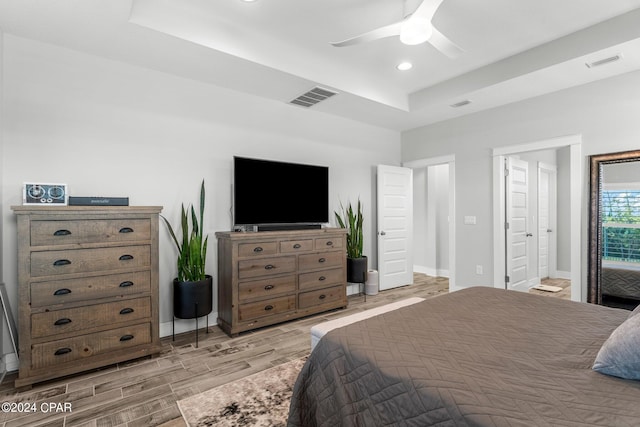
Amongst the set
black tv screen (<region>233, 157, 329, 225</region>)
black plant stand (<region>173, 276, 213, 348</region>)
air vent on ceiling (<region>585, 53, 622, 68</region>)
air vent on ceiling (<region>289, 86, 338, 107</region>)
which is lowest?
black plant stand (<region>173, 276, 213, 348</region>)

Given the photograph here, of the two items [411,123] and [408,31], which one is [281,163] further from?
[411,123]

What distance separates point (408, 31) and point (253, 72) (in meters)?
1.58

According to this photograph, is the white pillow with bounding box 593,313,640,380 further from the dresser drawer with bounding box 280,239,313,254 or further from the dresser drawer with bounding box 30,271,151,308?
the dresser drawer with bounding box 30,271,151,308

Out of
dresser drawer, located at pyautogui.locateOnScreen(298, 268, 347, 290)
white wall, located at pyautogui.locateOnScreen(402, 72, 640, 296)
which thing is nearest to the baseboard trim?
white wall, located at pyautogui.locateOnScreen(402, 72, 640, 296)

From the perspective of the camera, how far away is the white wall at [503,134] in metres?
3.22

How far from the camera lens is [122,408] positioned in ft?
6.51

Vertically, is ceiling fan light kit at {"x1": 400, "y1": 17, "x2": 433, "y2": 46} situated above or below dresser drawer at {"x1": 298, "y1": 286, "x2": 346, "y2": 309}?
→ above

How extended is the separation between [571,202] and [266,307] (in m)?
3.55

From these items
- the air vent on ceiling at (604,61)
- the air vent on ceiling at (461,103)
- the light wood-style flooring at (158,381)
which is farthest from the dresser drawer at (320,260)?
the air vent on ceiling at (604,61)

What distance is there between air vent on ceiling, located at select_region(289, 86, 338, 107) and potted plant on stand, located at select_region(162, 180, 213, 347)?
1667 millimetres

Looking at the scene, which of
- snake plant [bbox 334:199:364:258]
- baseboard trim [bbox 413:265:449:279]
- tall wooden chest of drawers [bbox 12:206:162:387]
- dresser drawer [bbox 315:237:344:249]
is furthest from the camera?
baseboard trim [bbox 413:265:449:279]

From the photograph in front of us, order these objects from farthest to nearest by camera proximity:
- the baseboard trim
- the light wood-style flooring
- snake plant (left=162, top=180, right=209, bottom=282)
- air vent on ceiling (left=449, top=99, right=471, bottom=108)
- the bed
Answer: the baseboard trim < air vent on ceiling (left=449, top=99, right=471, bottom=108) < snake plant (left=162, top=180, right=209, bottom=282) < the light wood-style flooring < the bed

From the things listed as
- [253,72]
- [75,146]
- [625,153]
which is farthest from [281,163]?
[625,153]

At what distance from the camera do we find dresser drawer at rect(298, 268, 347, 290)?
3.61m
